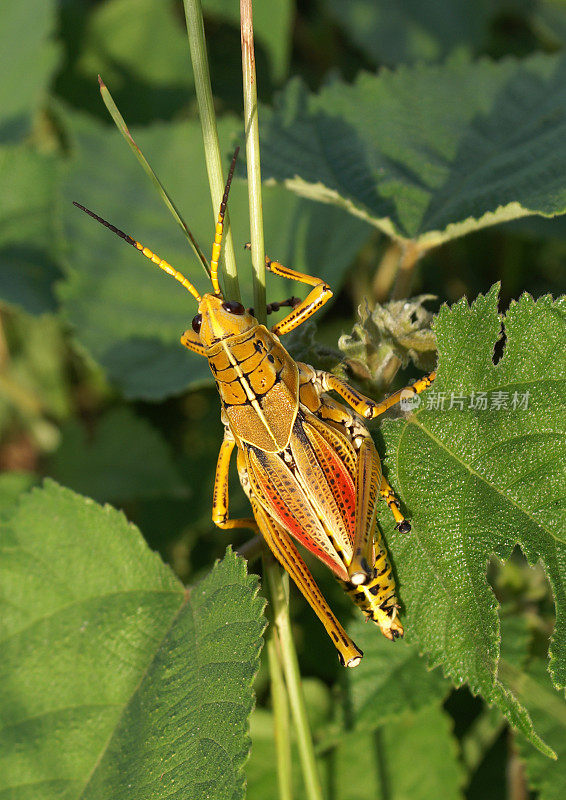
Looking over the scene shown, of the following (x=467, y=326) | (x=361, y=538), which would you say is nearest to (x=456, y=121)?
(x=467, y=326)

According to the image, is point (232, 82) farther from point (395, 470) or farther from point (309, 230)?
point (395, 470)

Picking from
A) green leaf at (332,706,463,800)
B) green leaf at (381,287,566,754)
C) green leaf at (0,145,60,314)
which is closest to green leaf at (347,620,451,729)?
green leaf at (332,706,463,800)

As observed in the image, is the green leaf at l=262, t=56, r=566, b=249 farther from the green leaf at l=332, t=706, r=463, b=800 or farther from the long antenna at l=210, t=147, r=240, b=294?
the green leaf at l=332, t=706, r=463, b=800

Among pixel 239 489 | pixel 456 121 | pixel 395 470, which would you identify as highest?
pixel 456 121

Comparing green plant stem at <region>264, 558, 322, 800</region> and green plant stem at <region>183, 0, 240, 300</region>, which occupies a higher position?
green plant stem at <region>183, 0, 240, 300</region>

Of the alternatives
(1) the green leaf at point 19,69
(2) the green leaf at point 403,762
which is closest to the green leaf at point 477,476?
(2) the green leaf at point 403,762

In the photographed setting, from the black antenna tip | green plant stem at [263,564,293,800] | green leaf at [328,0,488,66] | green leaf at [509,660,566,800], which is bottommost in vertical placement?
green leaf at [509,660,566,800]
